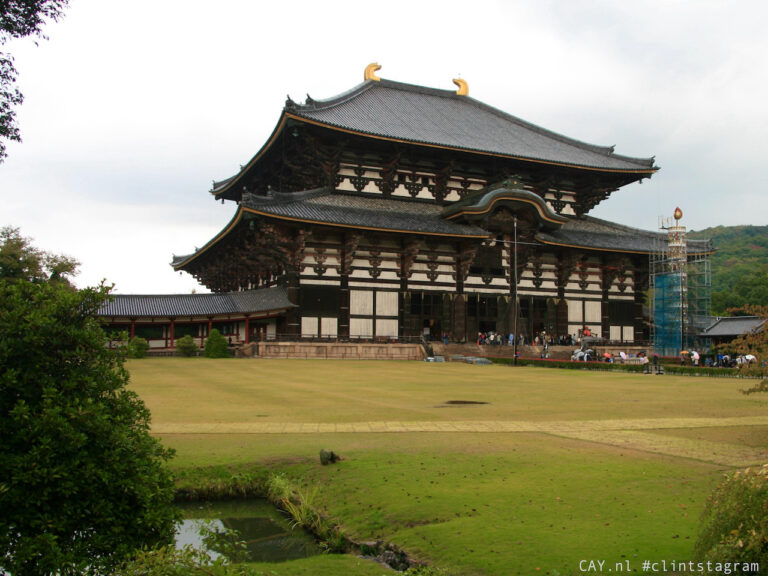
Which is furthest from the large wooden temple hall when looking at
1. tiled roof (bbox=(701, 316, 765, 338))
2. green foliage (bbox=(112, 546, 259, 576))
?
green foliage (bbox=(112, 546, 259, 576))

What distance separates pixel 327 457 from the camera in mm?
11203

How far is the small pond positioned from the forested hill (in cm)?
8227

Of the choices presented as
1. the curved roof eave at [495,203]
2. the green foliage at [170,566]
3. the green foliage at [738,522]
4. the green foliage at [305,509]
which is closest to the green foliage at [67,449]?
the green foliage at [170,566]

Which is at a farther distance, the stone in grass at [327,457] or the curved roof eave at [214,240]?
the curved roof eave at [214,240]

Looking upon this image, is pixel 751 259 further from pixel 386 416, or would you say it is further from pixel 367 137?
pixel 386 416

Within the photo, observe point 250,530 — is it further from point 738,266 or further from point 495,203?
point 738,266

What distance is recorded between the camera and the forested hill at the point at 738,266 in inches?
3339

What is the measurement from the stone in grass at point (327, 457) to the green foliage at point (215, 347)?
31666mm

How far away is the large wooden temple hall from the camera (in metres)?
44.8

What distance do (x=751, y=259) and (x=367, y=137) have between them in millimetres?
87315

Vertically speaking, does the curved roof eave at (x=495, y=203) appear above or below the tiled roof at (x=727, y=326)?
above

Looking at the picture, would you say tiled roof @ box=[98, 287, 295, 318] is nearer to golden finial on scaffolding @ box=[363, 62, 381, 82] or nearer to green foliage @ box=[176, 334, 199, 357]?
green foliage @ box=[176, 334, 199, 357]

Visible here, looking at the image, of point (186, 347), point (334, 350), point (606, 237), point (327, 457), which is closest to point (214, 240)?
point (186, 347)

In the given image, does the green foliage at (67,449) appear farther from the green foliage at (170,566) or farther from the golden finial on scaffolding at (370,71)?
the golden finial on scaffolding at (370,71)
